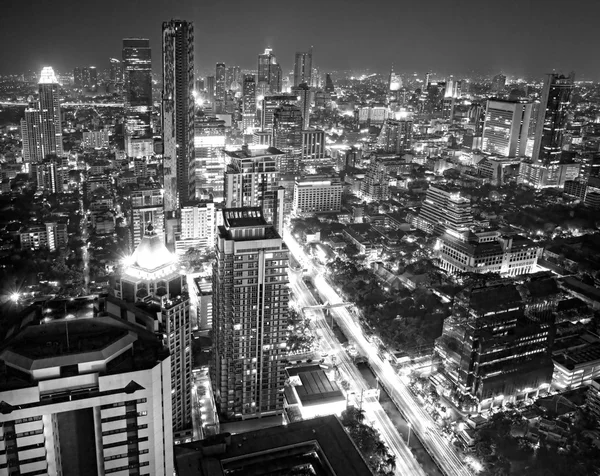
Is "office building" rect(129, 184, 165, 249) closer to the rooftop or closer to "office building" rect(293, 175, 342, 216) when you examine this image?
"office building" rect(293, 175, 342, 216)

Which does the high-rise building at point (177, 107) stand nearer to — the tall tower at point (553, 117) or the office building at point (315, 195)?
the office building at point (315, 195)

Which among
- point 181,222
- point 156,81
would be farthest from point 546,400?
point 156,81

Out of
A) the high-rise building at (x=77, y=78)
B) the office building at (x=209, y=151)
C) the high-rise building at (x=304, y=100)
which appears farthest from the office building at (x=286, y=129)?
the high-rise building at (x=77, y=78)

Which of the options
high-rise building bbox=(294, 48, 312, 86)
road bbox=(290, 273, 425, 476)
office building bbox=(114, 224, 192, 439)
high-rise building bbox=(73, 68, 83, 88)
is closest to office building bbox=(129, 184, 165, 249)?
road bbox=(290, 273, 425, 476)

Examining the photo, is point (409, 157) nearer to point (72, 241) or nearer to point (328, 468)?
point (72, 241)

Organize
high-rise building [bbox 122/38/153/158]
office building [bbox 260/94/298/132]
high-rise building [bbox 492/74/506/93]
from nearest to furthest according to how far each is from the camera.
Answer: office building [bbox 260/94/298/132], high-rise building [bbox 122/38/153/158], high-rise building [bbox 492/74/506/93]

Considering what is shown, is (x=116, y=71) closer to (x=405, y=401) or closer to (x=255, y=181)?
(x=255, y=181)


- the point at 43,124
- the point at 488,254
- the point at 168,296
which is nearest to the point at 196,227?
the point at 488,254
